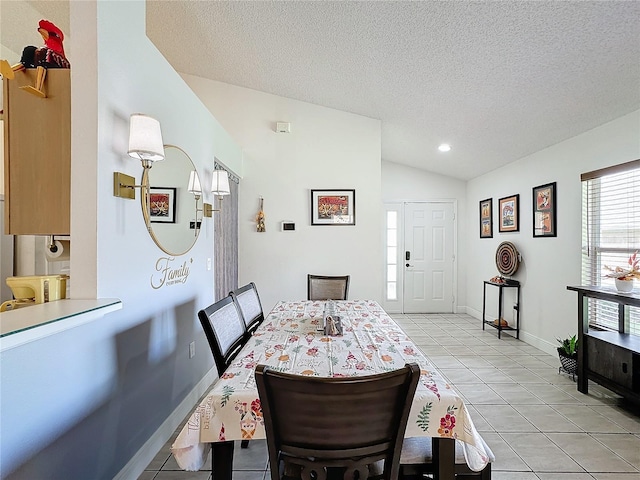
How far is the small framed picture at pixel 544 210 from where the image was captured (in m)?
3.89

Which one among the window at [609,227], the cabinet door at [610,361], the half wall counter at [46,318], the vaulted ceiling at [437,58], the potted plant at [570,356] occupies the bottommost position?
the potted plant at [570,356]

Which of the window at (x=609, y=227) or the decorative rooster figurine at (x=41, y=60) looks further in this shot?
the window at (x=609, y=227)

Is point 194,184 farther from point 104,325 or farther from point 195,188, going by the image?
point 104,325

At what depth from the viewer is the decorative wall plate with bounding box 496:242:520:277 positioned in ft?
15.0

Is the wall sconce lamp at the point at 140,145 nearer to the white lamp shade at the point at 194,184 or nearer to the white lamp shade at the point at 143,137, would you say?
the white lamp shade at the point at 143,137

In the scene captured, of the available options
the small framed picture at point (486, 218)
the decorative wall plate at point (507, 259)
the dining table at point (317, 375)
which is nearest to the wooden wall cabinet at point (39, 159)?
the dining table at point (317, 375)

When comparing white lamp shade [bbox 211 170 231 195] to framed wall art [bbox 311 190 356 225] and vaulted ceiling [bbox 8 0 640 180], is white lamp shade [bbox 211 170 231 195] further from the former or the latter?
framed wall art [bbox 311 190 356 225]

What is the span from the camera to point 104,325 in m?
1.65

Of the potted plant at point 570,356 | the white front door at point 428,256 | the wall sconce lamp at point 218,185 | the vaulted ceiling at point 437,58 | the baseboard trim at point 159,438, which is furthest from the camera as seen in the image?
the white front door at point 428,256

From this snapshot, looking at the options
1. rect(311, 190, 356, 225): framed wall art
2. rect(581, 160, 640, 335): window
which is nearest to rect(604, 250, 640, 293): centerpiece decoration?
rect(581, 160, 640, 335): window

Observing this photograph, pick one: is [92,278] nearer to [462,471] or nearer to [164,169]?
[164,169]

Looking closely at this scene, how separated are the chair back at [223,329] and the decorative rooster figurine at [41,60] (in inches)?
51.0

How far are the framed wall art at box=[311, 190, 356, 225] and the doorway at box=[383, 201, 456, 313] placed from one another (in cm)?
201

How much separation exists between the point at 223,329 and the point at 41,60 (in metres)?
1.55
